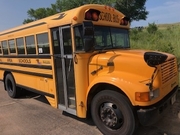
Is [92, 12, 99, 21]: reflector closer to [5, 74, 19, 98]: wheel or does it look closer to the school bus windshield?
the school bus windshield

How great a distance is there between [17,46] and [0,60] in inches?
66.9

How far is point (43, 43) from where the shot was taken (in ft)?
15.1

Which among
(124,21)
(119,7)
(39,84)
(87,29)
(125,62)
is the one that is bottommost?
(39,84)

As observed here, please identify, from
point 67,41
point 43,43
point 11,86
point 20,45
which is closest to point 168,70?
point 67,41

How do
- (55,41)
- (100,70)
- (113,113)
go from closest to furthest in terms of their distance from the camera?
(113,113) < (100,70) < (55,41)

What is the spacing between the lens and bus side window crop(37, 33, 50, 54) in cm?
446

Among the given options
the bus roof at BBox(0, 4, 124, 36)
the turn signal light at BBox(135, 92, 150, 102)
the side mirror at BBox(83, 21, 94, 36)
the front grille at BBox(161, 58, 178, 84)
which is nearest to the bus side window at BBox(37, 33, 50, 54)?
the bus roof at BBox(0, 4, 124, 36)

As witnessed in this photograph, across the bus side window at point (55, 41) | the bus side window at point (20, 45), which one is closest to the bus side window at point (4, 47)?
the bus side window at point (20, 45)

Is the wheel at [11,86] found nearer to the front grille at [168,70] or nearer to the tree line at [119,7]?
the front grille at [168,70]

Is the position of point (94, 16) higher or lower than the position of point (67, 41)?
higher

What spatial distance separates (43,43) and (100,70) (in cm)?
179

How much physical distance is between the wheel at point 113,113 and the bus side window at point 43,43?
1.73m

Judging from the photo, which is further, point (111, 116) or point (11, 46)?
point (11, 46)

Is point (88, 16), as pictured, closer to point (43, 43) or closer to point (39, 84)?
point (43, 43)
